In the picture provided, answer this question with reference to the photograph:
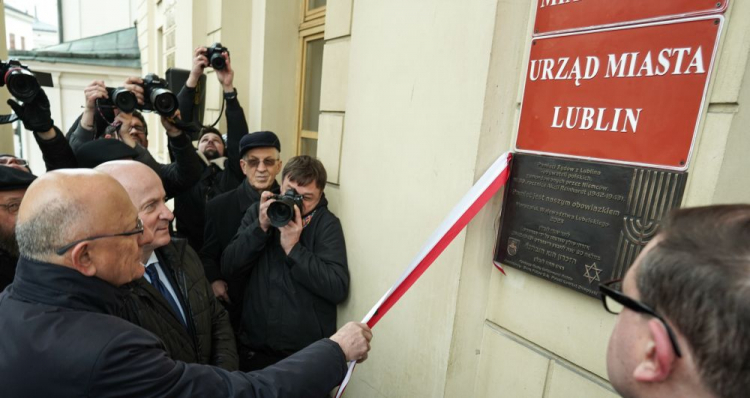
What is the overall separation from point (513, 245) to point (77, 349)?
1.49 meters

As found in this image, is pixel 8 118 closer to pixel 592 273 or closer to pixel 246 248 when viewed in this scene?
pixel 246 248

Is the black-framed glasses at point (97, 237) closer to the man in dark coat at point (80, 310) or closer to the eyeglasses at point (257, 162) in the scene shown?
the man in dark coat at point (80, 310)

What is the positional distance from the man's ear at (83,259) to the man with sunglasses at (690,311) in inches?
49.8

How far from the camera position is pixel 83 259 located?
114 centimetres

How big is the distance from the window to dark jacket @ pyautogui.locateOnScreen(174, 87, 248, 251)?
677 mm

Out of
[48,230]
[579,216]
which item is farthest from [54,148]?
[579,216]

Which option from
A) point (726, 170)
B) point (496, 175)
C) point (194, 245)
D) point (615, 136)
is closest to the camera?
point (726, 170)

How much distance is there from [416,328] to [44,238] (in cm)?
153

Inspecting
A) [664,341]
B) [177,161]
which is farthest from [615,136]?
[177,161]

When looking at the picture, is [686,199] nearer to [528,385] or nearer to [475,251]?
[475,251]

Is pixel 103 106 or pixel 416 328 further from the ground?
pixel 103 106

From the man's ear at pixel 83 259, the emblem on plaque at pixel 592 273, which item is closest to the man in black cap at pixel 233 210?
the man's ear at pixel 83 259

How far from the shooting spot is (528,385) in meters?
1.74

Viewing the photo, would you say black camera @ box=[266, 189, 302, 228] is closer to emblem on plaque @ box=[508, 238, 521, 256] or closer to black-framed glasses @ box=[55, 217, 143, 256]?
black-framed glasses @ box=[55, 217, 143, 256]
